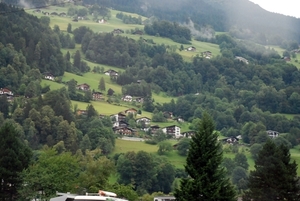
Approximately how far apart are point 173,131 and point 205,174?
85.5 m

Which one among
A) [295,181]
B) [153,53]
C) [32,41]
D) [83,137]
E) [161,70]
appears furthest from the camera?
[153,53]

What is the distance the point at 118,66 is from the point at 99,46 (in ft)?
→ 24.0

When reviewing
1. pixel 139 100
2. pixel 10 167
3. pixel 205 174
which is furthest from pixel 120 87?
pixel 205 174

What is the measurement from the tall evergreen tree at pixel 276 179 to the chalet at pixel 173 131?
74.3 metres

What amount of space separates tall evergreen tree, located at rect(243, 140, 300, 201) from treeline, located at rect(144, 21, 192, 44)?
15582 cm

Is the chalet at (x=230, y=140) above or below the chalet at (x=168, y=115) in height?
below

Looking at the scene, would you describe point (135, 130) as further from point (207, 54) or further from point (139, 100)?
point (207, 54)

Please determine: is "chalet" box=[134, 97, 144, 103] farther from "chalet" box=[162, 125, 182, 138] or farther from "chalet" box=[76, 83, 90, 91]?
"chalet" box=[162, 125, 182, 138]

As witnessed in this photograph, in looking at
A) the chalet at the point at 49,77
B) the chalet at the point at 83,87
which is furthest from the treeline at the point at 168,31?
the chalet at the point at 49,77

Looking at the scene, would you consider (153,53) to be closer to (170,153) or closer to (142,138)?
(142,138)

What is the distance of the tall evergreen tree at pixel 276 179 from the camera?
1211 inches

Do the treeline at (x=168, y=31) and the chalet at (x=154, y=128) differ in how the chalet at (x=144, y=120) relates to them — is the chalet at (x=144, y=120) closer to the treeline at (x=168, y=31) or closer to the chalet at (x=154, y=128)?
the chalet at (x=154, y=128)

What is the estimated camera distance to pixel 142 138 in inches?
4001

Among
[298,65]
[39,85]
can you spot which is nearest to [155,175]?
[39,85]
